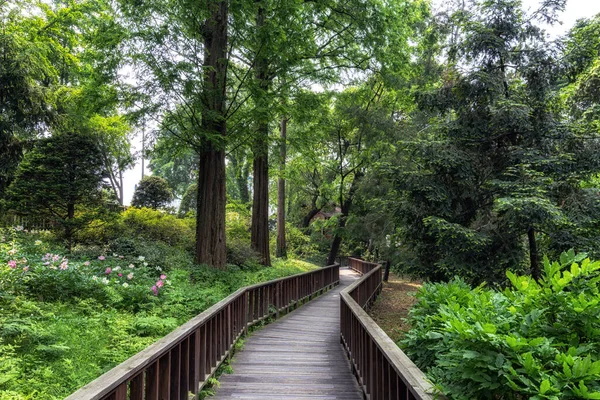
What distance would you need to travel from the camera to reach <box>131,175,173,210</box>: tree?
26438 millimetres

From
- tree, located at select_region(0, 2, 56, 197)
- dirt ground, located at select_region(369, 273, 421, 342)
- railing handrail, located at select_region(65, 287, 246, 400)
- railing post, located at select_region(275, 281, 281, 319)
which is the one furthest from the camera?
tree, located at select_region(0, 2, 56, 197)

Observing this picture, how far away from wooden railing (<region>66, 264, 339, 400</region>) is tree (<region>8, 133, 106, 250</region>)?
5.70m

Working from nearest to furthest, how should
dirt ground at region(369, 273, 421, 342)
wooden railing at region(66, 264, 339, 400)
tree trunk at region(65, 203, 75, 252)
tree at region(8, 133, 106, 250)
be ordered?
wooden railing at region(66, 264, 339, 400) < dirt ground at region(369, 273, 421, 342) < tree at region(8, 133, 106, 250) < tree trunk at region(65, 203, 75, 252)

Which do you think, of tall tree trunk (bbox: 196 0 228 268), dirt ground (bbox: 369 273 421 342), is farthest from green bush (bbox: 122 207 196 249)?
dirt ground (bbox: 369 273 421 342)

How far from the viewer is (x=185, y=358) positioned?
325cm

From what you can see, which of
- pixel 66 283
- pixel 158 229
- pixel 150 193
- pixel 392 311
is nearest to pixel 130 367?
pixel 66 283

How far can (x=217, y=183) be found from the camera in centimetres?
944

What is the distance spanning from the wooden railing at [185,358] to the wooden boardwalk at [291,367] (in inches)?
10.8

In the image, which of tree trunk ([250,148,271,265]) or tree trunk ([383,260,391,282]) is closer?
tree trunk ([250,148,271,265])

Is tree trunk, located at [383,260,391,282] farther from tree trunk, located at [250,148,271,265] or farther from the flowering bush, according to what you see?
the flowering bush

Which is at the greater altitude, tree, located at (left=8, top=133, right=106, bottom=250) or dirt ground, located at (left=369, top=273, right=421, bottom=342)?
tree, located at (left=8, top=133, right=106, bottom=250)

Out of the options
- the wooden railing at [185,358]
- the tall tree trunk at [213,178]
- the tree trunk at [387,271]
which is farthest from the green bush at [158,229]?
the tree trunk at [387,271]

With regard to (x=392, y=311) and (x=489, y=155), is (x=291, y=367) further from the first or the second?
(x=392, y=311)

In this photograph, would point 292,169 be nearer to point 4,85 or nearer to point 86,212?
point 86,212
